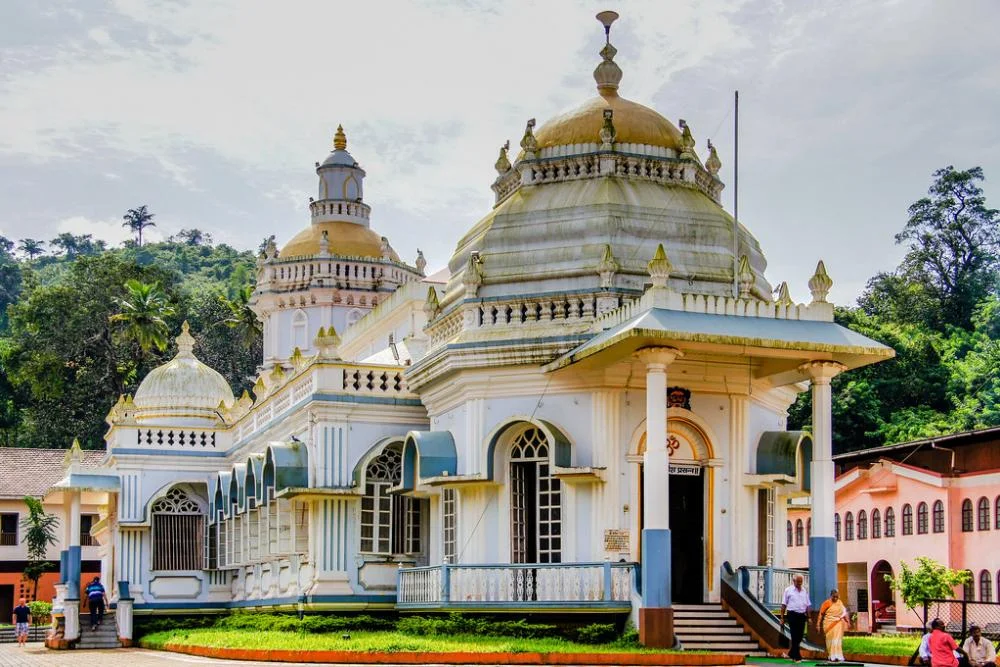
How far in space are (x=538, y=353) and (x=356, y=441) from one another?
15.9 feet

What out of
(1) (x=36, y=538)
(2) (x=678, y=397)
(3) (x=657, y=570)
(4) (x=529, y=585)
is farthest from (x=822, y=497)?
(1) (x=36, y=538)

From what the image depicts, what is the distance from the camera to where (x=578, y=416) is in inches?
930

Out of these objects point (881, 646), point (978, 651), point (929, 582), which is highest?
point (978, 651)

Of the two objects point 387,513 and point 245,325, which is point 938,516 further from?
point 245,325

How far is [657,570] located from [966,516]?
994 inches

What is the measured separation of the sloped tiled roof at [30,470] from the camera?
57.6 m

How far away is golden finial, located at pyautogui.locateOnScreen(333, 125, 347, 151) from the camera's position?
178 ft

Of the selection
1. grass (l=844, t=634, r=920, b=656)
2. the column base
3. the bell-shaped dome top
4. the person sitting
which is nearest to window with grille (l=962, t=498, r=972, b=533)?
grass (l=844, t=634, r=920, b=656)

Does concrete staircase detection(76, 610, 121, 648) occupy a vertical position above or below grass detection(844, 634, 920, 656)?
below

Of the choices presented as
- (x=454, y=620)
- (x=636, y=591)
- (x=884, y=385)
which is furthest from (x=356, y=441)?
(x=884, y=385)

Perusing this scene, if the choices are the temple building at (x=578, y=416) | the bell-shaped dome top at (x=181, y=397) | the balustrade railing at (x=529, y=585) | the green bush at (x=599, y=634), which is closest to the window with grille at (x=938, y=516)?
the temple building at (x=578, y=416)

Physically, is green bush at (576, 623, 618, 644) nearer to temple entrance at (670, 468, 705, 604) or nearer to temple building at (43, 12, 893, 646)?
temple building at (43, 12, 893, 646)

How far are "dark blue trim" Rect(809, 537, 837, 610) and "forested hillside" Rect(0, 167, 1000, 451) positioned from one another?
35368 millimetres

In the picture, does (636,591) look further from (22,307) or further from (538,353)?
(22,307)
